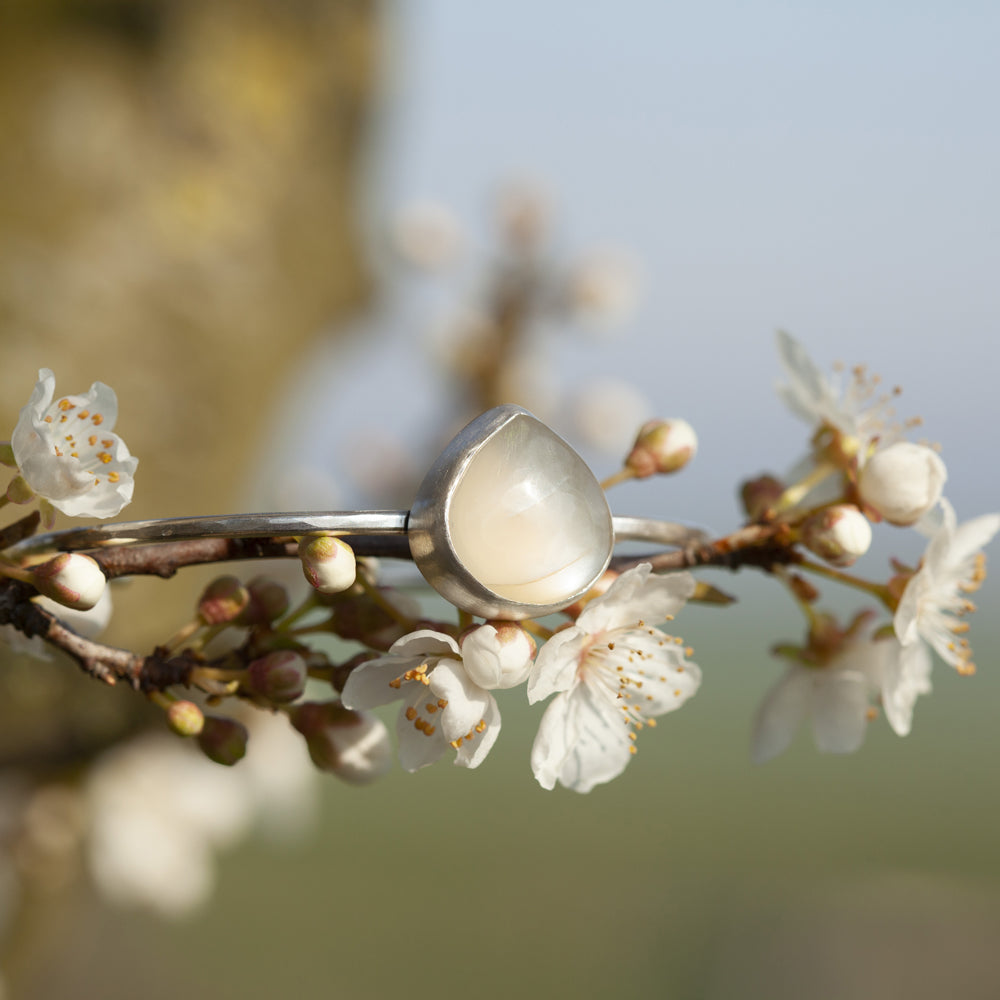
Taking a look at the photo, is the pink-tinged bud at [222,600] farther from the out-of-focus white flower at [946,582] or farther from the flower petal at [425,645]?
the out-of-focus white flower at [946,582]

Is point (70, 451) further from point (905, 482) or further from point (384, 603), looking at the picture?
point (905, 482)

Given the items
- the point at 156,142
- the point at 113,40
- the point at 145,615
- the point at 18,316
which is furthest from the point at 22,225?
the point at 145,615

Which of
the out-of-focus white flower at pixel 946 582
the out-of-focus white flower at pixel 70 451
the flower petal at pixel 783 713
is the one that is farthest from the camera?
the flower petal at pixel 783 713

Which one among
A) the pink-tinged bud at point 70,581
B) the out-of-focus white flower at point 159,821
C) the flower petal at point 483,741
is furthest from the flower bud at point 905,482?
the out-of-focus white flower at point 159,821

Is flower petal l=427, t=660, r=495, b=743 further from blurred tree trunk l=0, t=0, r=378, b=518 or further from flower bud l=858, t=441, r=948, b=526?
blurred tree trunk l=0, t=0, r=378, b=518

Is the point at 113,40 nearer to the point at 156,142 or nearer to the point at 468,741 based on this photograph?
the point at 156,142

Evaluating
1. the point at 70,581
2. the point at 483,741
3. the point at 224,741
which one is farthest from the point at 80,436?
the point at 483,741
